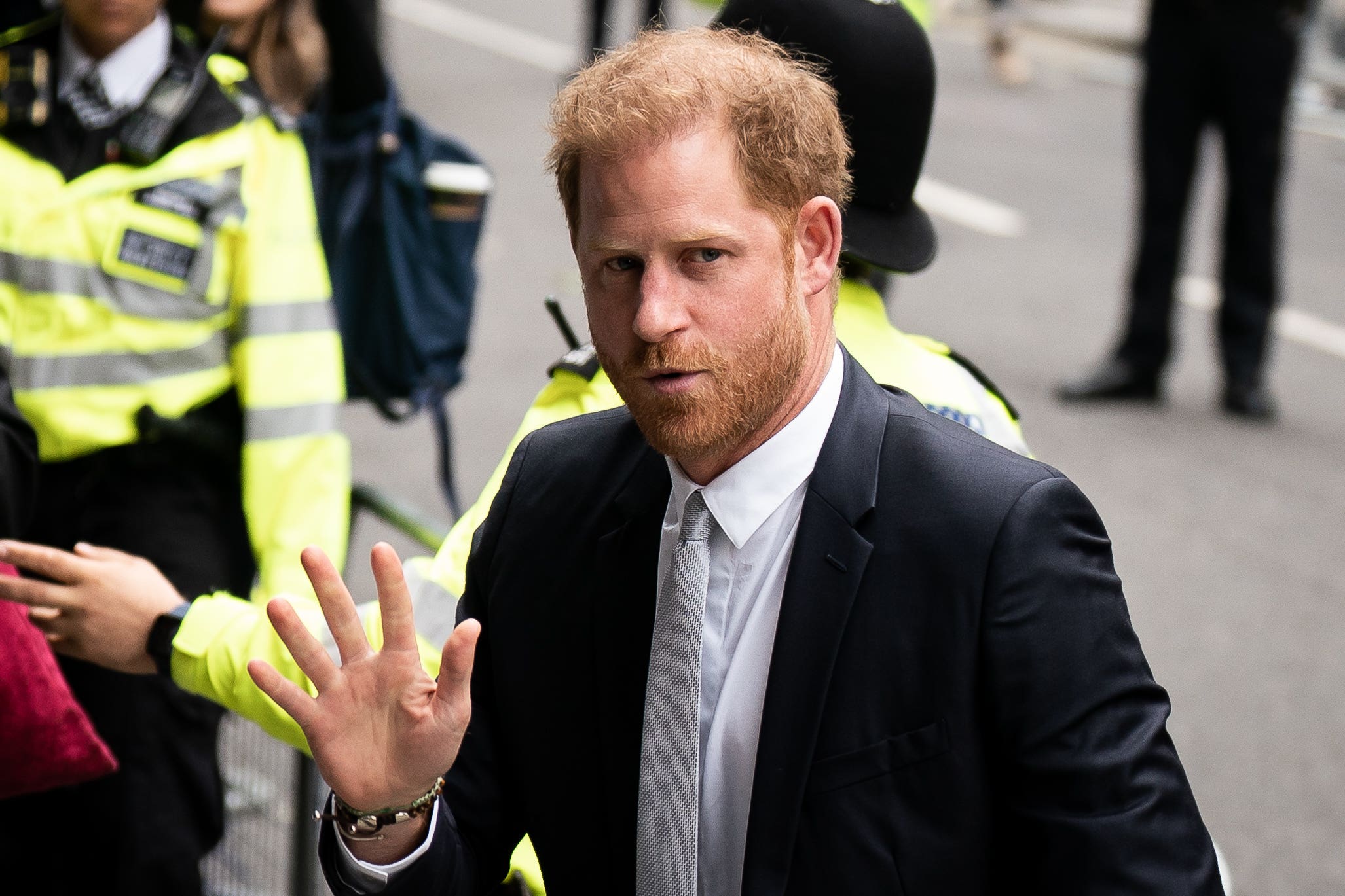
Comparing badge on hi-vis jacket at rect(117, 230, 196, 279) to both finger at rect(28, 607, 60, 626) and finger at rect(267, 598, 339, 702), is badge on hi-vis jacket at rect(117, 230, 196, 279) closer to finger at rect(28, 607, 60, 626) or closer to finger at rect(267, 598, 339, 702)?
finger at rect(28, 607, 60, 626)

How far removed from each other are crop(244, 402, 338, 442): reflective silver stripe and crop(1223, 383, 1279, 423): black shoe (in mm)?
5119

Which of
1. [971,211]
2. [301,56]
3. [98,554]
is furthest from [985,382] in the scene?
[971,211]

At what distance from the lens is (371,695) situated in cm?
184

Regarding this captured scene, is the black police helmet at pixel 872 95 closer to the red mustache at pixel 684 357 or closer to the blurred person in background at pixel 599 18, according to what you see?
the red mustache at pixel 684 357

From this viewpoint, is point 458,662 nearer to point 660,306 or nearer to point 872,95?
point 660,306

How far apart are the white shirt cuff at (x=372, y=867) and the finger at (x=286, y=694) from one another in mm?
170

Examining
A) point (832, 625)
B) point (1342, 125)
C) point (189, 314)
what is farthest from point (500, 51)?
point (832, 625)

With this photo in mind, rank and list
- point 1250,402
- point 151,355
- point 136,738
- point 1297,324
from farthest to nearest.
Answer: point 1297,324, point 1250,402, point 151,355, point 136,738

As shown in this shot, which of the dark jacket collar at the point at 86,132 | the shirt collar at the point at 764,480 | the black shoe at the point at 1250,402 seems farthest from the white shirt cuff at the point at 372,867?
the black shoe at the point at 1250,402

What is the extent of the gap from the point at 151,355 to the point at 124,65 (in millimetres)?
591

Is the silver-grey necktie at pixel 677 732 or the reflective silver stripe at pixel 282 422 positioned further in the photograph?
the reflective silver stripe at pixel 282 422

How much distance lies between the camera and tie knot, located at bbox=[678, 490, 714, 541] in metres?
1.90

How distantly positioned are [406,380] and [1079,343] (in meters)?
5.03

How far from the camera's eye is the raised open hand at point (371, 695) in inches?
71.4
